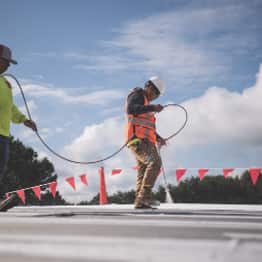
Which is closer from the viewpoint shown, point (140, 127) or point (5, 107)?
point (5, 107)

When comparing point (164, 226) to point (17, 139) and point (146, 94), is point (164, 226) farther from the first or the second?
point (17, 139)

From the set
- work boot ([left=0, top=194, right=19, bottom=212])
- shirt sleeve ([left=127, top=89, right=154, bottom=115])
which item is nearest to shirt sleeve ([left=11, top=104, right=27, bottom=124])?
work boot ([left=0, top=194, right=19, bottom=212])

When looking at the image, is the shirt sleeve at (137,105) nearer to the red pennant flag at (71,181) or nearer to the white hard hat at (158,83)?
the white hard hat at (158,83)

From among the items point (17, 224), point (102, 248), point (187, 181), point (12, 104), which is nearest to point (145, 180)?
point (12, 104)

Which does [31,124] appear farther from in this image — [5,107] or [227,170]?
[227,170]

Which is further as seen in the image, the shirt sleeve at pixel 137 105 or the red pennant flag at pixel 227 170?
the red pennant flag at pixel 227 170

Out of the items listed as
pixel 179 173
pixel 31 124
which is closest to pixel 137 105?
pixel 31 124

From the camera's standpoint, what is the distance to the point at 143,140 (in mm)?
7191

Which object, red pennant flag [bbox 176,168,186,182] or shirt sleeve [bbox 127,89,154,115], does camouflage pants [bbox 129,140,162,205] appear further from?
red pennant flag [bbox 176,168,186,182]

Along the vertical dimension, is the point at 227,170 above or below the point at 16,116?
below

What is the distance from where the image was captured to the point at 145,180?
7.07 m

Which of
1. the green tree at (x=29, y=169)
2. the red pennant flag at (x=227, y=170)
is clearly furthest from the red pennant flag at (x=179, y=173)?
the green tree at (x=29, y=169)

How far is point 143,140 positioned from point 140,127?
0.65 ft

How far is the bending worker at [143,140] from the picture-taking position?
7.08 metres
